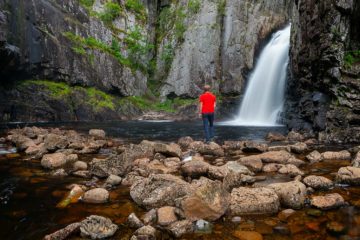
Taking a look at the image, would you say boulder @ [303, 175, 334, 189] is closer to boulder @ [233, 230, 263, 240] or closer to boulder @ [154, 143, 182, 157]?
boulder @ [233, 230, 263, 240]

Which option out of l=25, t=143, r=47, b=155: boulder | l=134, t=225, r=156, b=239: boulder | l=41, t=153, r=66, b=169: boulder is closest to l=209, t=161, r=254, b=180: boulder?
l=134, t=225, r=156, b=239: boulder

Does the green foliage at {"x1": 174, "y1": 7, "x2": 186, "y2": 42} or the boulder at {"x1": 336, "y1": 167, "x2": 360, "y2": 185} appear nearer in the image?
the boulder at {"x1": 336, "y1": 167, "x2": 360, "y2": 185}

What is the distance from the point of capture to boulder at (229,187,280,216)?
4645 millimetres

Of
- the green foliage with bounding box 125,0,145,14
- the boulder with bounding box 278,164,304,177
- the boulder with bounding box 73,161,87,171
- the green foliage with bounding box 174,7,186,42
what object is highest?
the green foliage with bounding box 125,0,145,14

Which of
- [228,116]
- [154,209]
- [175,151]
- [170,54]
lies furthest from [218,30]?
[154,209]

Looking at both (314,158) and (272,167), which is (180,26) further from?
(272,167)

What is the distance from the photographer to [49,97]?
25.0 metres

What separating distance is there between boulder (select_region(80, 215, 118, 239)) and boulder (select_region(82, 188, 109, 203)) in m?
1.14

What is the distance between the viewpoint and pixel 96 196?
5.30 m

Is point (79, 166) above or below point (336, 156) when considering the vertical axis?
below

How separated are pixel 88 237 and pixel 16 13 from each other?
24.7 meters

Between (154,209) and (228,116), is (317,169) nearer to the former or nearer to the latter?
(154,209)

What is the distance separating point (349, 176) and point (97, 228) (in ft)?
16.1

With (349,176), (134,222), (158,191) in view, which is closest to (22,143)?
(158,191)
